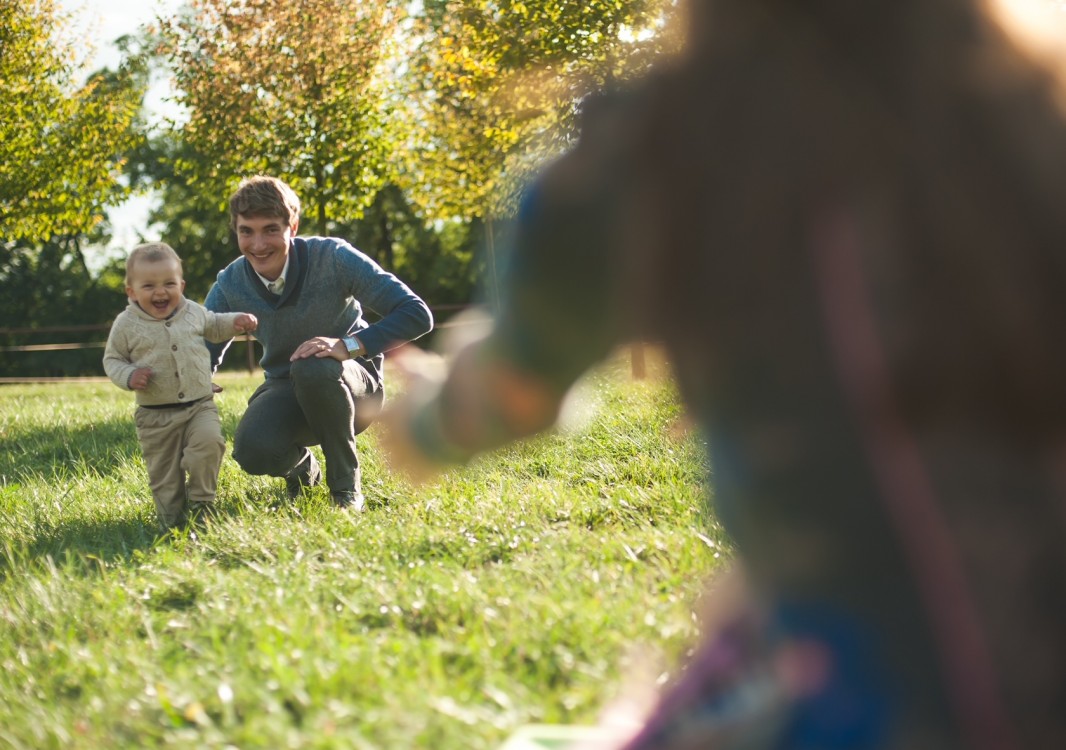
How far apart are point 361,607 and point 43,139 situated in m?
15.4

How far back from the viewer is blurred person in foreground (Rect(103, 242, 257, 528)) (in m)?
4.48

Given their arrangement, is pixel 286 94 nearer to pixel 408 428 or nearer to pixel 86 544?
pixel 86 544

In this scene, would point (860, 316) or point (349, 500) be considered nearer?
point (860, 316)

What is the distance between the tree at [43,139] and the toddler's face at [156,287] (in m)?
11.9

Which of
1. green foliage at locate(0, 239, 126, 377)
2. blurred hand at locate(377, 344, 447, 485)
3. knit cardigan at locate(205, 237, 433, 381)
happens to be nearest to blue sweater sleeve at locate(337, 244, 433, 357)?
knit cardigan at locate(205, 237, 433, 381)

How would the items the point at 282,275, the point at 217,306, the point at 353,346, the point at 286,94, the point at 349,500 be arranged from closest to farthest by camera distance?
the point at 349,500 → the point at 353,346 → the point at 282,275 → the point at 217,306 → the point at 286,94

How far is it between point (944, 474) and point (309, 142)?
49.9 feet

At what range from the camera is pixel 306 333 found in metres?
4.74

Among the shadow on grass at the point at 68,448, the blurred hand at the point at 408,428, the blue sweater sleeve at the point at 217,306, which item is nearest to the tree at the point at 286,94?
the shadow on grass at the point at 68,448

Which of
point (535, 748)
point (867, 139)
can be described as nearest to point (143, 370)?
point (535, 748)

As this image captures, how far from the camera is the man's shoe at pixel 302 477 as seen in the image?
15.5ft

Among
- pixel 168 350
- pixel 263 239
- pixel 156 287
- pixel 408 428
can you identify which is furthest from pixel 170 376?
pixel 408 428

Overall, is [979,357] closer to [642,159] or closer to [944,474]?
[944,474]

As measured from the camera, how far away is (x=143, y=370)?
14.6ft
